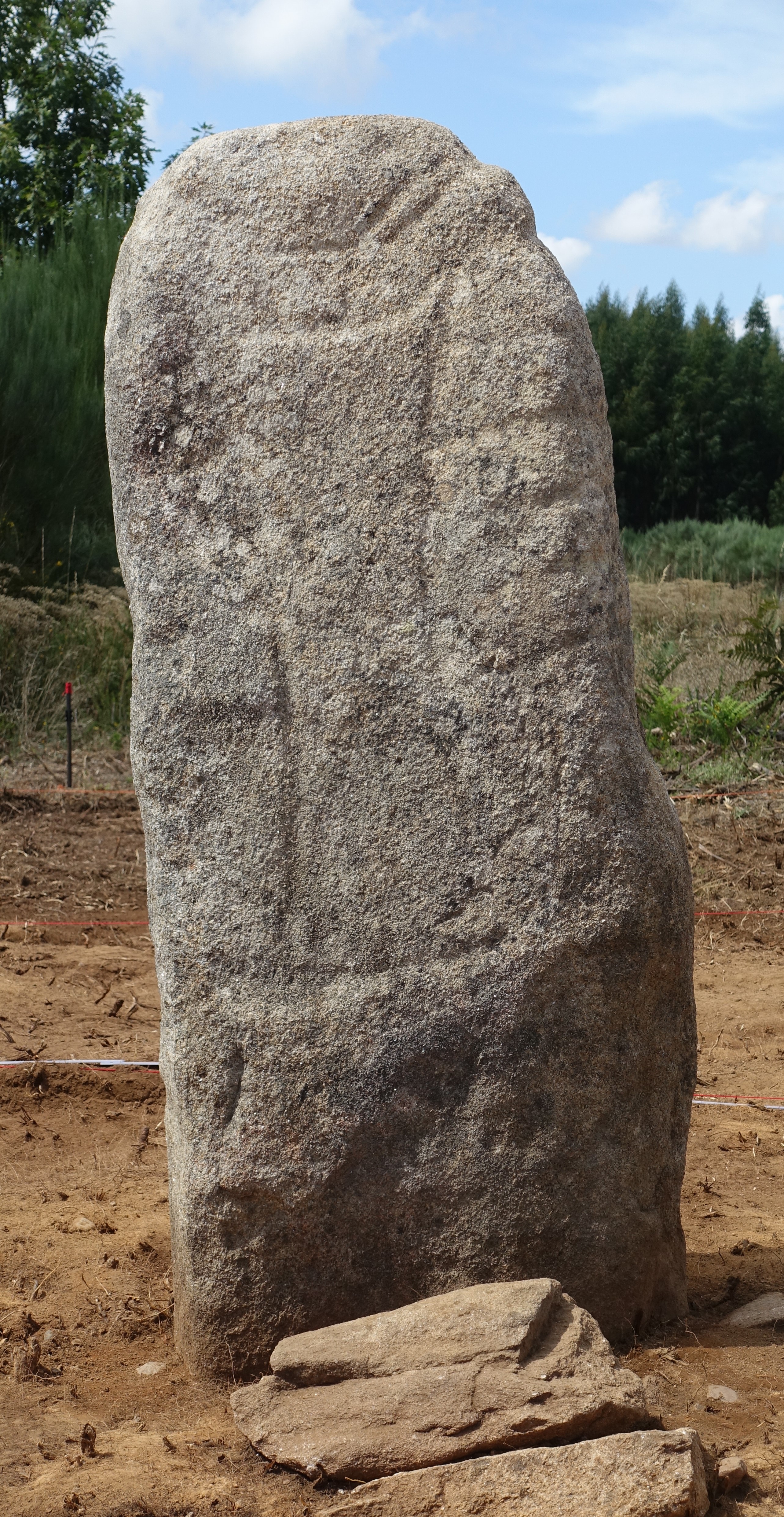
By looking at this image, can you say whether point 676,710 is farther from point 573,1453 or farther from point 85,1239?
point 573,1453

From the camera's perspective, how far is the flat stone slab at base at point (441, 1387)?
180cm

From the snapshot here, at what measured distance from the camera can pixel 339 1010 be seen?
213cm

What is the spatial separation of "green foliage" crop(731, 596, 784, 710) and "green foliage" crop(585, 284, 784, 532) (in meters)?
10.6

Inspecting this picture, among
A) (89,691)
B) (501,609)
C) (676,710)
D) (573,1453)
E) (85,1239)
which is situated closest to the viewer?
(573,1453)

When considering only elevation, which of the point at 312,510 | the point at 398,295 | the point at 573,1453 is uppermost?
the point at 398,295

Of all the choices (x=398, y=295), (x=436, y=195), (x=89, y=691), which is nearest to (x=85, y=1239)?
(x=398, y=295)

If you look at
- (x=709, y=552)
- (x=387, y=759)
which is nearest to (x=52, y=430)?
(x=709, y=552)

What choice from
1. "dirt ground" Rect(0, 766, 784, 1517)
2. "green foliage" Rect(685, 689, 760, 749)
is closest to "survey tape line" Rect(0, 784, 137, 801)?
"dirt ground" Rect(0, 766, 784, 1517)

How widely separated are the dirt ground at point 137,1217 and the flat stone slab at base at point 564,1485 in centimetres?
12

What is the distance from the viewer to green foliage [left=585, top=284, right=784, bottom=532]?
17703 millimetres

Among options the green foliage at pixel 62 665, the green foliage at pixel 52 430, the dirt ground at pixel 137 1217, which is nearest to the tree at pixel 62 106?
the green foliage at pixel 52 430

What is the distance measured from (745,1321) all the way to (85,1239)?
1.37 m

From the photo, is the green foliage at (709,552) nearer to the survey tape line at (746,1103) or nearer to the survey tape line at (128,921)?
the survey tape line at (128,921)

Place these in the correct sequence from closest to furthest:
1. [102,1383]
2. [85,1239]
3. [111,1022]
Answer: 1. [102,1383]
2. [85,1239]
3. [111,1022]
